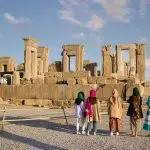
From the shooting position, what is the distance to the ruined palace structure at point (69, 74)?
30531 millimetres

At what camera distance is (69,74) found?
3622cm

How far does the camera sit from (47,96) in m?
31.0

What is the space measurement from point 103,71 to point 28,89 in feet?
45.3

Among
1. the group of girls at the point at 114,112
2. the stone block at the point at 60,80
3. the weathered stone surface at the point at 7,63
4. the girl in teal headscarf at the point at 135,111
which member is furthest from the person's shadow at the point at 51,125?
the weathered stone surface at the point at 7,63

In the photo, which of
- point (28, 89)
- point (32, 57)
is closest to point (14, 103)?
point (28, 89)

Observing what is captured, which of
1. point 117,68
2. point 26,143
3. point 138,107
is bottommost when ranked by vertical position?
point 26,143

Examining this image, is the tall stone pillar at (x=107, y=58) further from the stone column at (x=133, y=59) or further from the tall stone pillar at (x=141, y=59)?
the tall stone pillar at (x=141, y=59)

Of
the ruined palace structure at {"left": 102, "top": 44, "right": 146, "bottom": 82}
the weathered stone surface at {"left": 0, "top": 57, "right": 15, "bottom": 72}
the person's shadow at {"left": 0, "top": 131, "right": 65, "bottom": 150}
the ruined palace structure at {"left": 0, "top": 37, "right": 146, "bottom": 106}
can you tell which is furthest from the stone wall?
the weathered stone surface at {"left": 0, "top": 57, "right": 15, "bottom": 72}

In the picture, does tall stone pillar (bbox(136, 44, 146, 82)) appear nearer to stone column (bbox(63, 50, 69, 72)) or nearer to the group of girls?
stone column (bbox(63, 50, 69, 72))

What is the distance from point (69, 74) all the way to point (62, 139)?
23.8m

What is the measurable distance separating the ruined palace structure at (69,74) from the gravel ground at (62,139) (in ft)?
45.9

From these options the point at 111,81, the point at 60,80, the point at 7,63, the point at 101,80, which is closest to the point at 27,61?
the point at 60,80

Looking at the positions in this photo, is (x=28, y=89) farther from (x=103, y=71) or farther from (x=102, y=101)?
(x=103, y=71)

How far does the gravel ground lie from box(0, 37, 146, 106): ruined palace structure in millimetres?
13995
